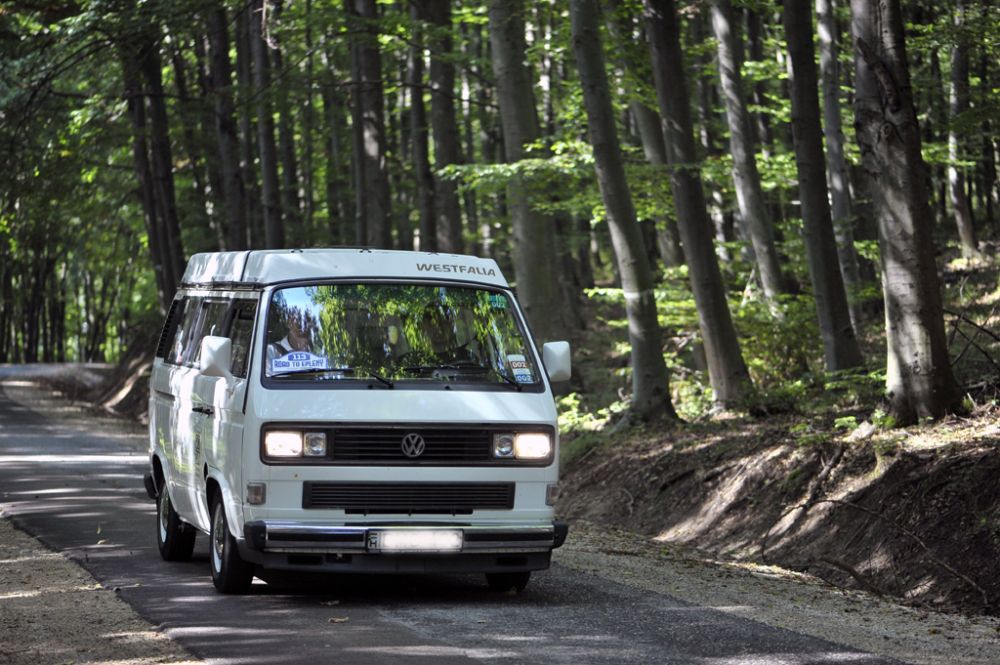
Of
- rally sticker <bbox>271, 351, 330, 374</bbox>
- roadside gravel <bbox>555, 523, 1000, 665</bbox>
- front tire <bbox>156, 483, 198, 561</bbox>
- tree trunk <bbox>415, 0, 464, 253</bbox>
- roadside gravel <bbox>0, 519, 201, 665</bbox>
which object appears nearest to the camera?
roadside gravel <bbox>0, 519, 201, 665</bbox>

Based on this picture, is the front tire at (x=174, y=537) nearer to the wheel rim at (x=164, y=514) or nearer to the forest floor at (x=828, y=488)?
the wheel rim at (x=164, y=514)

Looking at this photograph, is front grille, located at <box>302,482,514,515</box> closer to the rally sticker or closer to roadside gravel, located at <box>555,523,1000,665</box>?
the rally sticker

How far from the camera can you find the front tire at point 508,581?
961 cm

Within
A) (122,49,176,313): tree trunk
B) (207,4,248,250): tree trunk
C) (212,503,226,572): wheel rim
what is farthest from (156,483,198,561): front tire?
(122,49,176,313): tree trunk

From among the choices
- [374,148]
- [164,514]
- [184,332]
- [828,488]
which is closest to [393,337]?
[184,332]

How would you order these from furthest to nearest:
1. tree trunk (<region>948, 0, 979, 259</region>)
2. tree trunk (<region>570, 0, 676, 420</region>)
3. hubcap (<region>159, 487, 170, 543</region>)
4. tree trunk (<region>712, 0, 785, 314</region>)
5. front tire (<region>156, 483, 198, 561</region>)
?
tree trunk (<region>948, 0, 979, 259</region>) → tree trunk (<region>712, 0, 785, 314</region>) → tree trunk (<region>570, 0, 676, 420</region>) → hubcap (<region>159, 487, 170, 543</region>) → front tire (<region>156, 483, 198, 561</region>)

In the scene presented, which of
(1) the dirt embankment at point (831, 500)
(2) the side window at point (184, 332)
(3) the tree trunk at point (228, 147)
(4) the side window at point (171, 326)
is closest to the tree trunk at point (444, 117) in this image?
(3) the tree trunk at point (228, 147)

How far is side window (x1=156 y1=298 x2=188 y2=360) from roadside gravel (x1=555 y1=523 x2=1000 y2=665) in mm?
3971

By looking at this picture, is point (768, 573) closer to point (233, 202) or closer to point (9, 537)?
point (9, 537)

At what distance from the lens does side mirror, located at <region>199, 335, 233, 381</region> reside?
9.16 m

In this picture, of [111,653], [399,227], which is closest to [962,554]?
[111,653]

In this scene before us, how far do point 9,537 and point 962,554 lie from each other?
330 inches

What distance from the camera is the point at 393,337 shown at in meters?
9.45

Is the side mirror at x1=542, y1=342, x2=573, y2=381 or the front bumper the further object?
the side mirror at x1=542, y1=342, x2=573, y2=381
